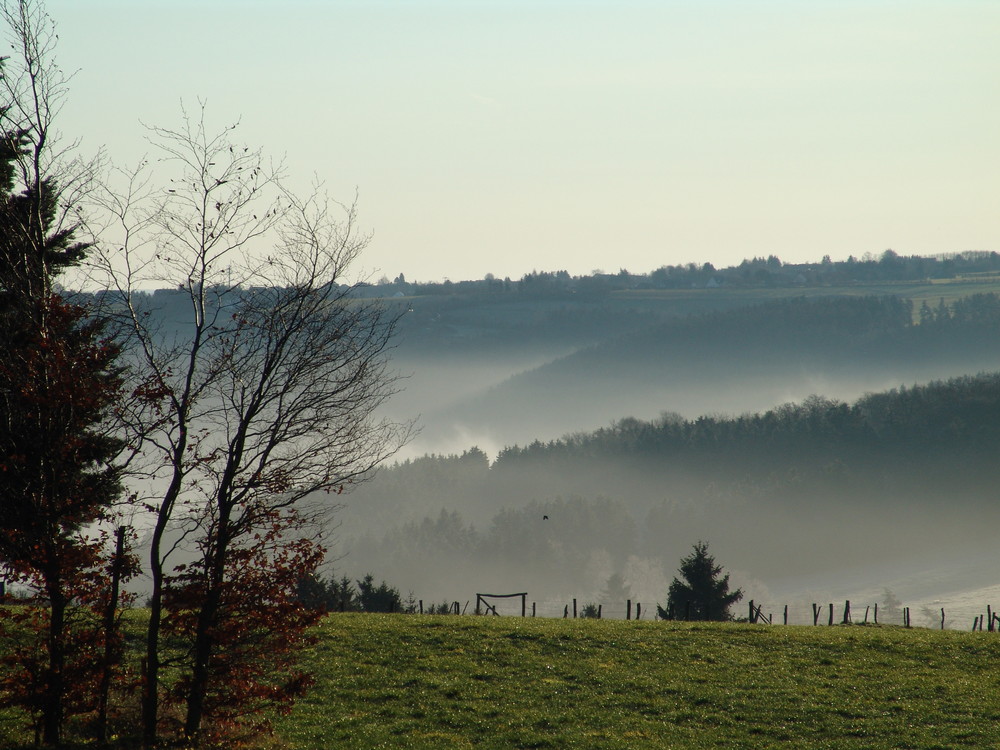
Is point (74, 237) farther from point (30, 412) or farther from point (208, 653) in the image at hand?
point (208, 653)

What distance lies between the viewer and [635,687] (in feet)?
83.0

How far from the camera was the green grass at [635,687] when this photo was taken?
2088 centimetres

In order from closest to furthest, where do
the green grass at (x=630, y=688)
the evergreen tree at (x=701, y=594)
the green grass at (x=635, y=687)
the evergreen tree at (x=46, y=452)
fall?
the evergreen tree at (x=46, y=452)
the green grass at (x=630, y=688)
the green grass at (x=635, y=687)
the evergreen tree at (x=701, y=594)

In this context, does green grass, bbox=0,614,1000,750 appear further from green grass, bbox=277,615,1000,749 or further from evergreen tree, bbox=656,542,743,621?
evergreen tree, bbox=656,542,743,621

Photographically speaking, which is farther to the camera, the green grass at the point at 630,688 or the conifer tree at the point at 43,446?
the green grass at the point at 630,688

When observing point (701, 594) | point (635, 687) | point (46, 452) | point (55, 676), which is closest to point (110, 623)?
point (55, 676)

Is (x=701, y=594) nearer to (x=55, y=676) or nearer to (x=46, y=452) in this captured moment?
(x=55, y=676)

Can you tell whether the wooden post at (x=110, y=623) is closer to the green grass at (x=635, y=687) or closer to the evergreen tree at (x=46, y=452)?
the evergreen tree at (x=46, y=452)

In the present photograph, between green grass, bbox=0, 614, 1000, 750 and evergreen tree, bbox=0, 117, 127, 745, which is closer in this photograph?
evergreen tree, bbox=0, 117, 127, 745

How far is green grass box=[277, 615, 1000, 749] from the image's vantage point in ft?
68.5

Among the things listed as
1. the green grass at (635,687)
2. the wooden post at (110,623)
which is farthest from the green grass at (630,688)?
the wooden post at (110,623)

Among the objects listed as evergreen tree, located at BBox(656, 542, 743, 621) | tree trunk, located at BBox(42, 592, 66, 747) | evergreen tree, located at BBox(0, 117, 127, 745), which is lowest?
evergreen tree, located at BBox(656, 542, 743, 621)

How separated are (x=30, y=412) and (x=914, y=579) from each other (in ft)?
565

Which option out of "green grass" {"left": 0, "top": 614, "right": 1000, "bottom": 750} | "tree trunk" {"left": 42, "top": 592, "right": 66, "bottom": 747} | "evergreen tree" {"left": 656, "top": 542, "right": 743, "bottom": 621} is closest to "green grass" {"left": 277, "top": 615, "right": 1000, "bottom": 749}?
"green grass" {"left": 0, "top": 614, "right": 1000, "bottom": 750}
